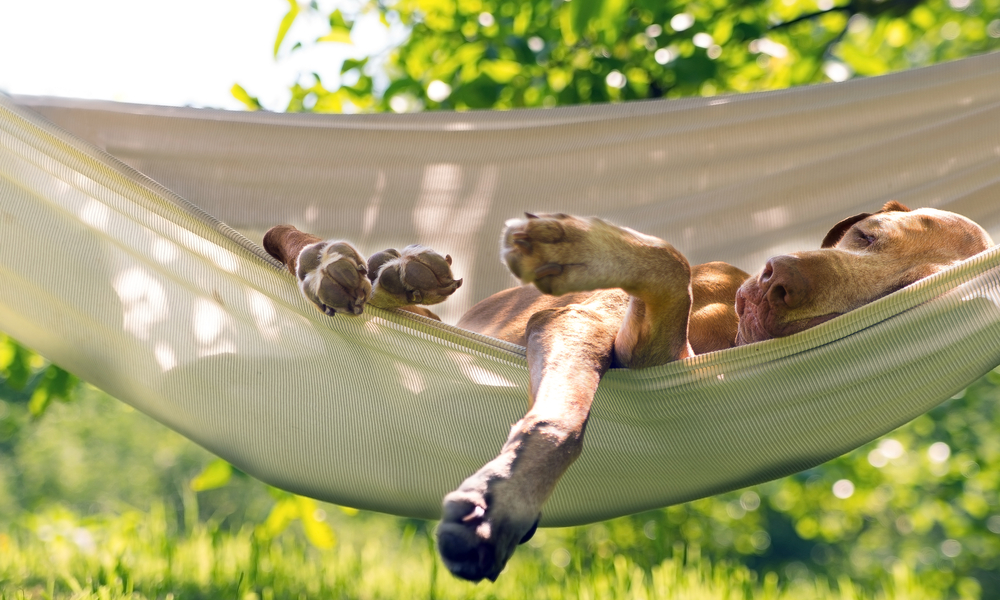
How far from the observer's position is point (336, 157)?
2066 mm

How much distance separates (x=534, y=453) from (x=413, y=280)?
455 mm

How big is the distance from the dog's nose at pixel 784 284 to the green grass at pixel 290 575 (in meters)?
1.53

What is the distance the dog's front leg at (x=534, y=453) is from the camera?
0.74m

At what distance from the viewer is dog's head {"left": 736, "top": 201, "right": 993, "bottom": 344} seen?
49.3 inches

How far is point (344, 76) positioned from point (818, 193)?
141 cm

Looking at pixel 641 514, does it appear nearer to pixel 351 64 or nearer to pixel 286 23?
pixel 351 64

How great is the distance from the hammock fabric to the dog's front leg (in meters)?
0.08

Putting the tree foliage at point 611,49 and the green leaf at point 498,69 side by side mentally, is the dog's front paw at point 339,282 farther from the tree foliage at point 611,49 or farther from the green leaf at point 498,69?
the green leaf at point 498,69

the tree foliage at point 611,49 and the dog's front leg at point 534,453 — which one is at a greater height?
the tree foliage at point 611,49

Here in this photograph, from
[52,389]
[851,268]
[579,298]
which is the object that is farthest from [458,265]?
[52,389]

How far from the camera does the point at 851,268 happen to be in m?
1.34

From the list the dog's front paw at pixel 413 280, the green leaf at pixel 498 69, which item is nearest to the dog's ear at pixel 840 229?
the dog's front paw at pixel 413 280

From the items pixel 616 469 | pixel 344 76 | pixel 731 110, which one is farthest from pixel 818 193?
pixel 344 76

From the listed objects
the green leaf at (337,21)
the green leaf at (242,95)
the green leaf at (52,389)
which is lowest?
the green leaf at (52,389)
